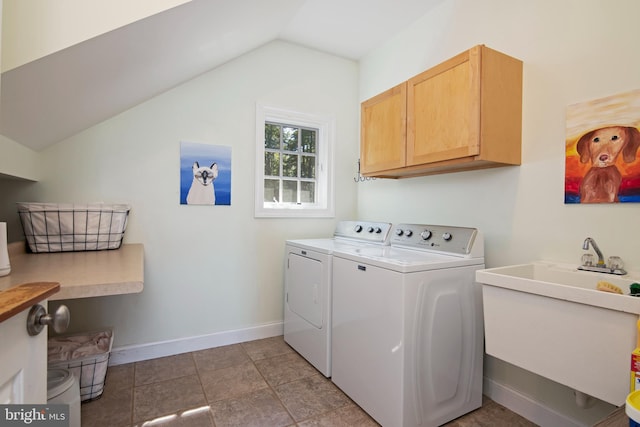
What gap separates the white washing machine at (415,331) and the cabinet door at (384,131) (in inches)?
26.4

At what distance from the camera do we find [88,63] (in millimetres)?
1298

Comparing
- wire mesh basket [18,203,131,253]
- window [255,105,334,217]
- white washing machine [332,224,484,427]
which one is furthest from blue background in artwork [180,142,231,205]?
white washing machine [332,224,484,427]

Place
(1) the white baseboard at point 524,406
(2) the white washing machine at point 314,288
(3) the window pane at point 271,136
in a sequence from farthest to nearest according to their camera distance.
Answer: (3) the window pane at point 271,136
(2) the white washing machine at point 314,288
(1) the white baseboard at point 524,406

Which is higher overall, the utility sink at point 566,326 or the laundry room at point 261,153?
the laundry room at point 261,153

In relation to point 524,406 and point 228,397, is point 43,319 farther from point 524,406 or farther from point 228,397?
point 524,406

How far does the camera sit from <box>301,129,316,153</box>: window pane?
126 inches

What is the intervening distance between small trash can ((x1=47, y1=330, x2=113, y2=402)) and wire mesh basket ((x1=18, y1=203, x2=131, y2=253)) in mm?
608

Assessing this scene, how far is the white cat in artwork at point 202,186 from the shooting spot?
2.58m

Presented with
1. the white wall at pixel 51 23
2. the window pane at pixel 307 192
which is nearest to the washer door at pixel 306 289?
the window pane at pixel 307 192

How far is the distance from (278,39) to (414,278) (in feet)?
8.31

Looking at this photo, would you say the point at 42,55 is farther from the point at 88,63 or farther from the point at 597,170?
the point at 597,170

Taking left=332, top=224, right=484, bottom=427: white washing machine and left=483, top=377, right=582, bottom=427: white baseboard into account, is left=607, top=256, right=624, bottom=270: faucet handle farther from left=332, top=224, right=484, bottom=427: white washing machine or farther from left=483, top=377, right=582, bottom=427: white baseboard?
left=483, top=377, right=582, bottom=427: white baseboard

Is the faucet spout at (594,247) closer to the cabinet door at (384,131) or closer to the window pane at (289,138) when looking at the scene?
the cabinet door at (384,131)

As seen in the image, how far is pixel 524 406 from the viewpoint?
5.93 feet
